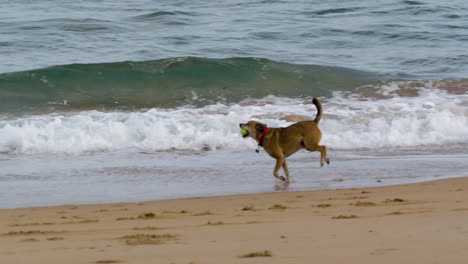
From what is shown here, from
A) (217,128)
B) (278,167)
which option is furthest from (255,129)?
(217,128)

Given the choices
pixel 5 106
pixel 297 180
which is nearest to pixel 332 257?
pixel 297 180

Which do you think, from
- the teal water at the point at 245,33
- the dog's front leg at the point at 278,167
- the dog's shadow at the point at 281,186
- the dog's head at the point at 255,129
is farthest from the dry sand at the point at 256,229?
the teal water at the point at 245,33

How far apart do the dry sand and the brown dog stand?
1.27m

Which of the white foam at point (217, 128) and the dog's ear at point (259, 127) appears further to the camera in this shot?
the white foam at point (217, 128)

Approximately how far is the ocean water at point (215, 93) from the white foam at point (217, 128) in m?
0.04

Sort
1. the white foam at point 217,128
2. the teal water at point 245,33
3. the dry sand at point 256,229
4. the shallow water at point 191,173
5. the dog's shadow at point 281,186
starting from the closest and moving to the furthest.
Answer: the dry sand at point 256,229
the shallow water at point 191,173
the dog's shadow at point 281,186
the white foam at point 217,128
the teal water at point 245,33

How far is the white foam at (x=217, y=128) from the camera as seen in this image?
11992 mm

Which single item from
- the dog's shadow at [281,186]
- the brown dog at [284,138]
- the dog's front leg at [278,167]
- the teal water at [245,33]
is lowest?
the dog's shadow at [281,186]

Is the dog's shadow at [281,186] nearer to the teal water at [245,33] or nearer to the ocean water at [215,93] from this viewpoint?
the ocean water at [215,93]

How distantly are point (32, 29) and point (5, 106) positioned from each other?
630 cm

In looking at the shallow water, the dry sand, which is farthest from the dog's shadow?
the dry sand

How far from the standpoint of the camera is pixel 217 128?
12.6 m

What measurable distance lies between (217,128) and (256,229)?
7.06 meters

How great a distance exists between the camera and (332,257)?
448 centimetres
